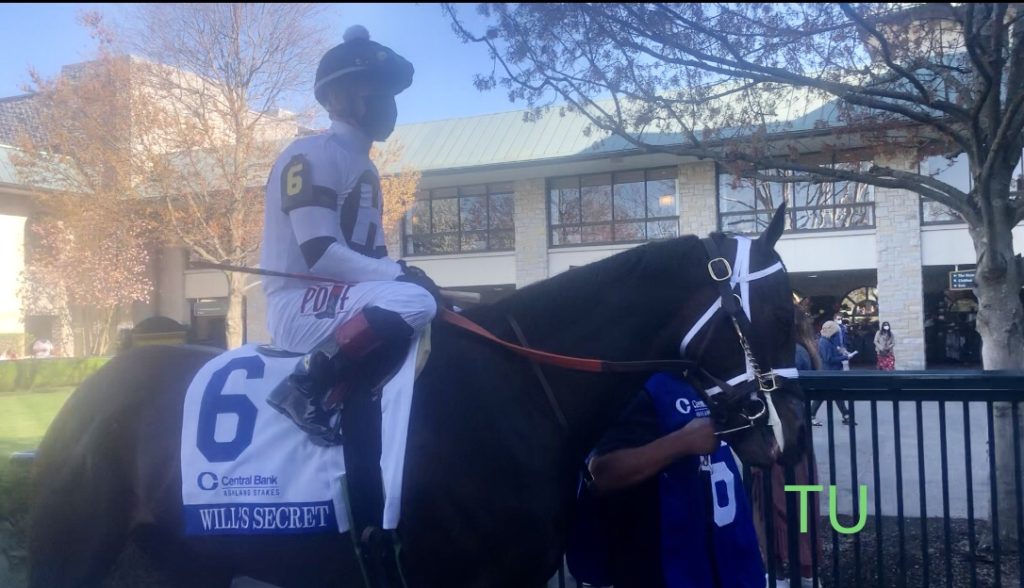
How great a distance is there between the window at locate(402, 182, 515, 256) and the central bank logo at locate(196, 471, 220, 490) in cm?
1450

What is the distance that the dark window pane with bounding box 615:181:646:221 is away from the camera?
19703 mm

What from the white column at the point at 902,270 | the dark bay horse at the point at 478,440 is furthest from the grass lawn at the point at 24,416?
the white column at the point at 902,270

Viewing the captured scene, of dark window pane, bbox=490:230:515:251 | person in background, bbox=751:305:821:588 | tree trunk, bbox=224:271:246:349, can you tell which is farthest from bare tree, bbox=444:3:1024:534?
dark window pane, bbox=490:230:515:251

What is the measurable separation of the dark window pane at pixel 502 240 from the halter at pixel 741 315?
18.1 metres

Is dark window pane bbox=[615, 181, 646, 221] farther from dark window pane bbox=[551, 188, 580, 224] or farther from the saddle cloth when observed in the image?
the saddle cloth

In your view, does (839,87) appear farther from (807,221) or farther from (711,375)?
(807,221)

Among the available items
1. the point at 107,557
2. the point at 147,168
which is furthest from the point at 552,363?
the point at 147,168

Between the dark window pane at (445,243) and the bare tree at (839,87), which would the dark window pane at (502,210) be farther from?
the bare tree at (839,87)

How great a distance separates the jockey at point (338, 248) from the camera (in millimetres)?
2545

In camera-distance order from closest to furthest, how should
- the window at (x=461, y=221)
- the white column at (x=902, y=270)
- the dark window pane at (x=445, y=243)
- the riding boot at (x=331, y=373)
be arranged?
1. the riding boot at (x=331, y=373)
2. the window at (x=461, y=221)
3. the dark window pane at (x=445, y=243)
4. the white column at (x=902, y=270)

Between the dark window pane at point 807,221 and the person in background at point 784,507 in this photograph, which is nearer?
the person in background at point 784,507

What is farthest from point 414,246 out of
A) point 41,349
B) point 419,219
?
point 41,349

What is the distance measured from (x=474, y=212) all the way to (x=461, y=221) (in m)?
1.36

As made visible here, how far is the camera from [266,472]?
262 cm
